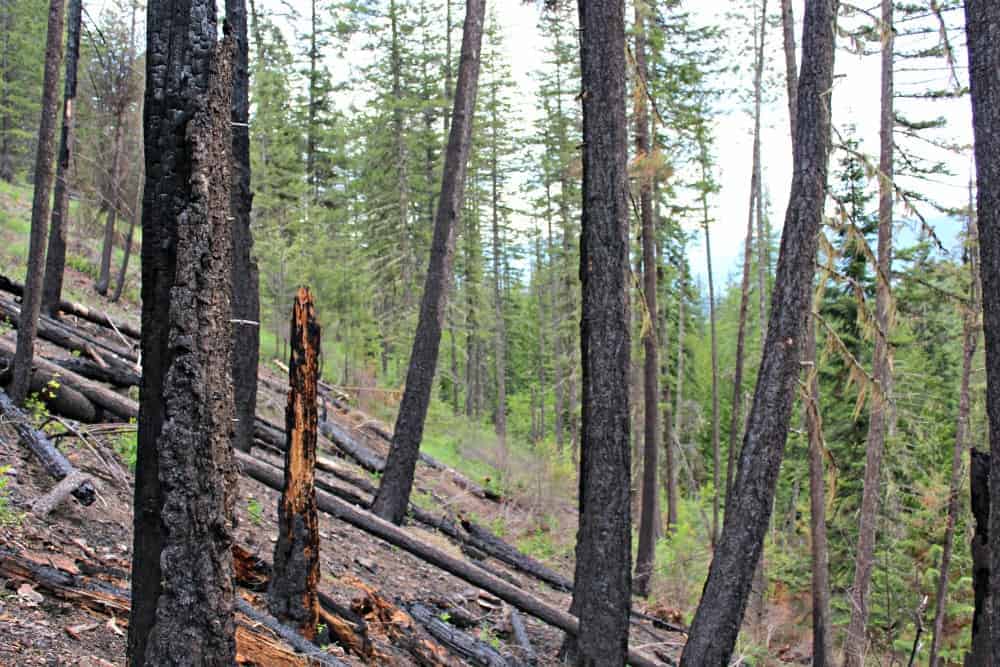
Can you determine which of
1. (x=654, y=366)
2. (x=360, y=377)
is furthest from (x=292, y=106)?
(x=654, y=366)

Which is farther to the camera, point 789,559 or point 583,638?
point 789,559

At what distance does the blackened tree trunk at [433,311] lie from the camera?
10.9 m

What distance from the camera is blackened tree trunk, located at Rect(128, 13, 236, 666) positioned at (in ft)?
12.5

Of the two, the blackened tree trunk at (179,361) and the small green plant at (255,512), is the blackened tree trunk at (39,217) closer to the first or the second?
the small green plant at (255,512)

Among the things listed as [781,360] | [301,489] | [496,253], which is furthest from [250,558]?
[496,253]

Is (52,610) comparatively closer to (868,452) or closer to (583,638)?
(583,638)

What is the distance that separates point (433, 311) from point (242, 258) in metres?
2.64

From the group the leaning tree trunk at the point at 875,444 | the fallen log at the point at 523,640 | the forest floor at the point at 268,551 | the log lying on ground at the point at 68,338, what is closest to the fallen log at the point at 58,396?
the forest floor at the point at 268,551

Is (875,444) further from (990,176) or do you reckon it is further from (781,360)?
(990,176)

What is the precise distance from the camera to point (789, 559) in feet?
70.3

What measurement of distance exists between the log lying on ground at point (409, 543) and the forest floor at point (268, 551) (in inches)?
12.6

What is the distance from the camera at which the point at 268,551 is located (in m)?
8.18

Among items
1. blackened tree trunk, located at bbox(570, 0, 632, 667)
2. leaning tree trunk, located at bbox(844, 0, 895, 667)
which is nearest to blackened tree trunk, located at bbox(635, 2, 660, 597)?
leaning tree trunk, located at bbox(844, 0, 895, 667)

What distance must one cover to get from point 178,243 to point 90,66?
797 inches
